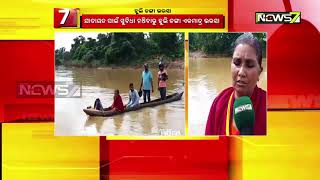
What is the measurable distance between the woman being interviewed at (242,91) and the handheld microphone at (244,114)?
0.02 meters

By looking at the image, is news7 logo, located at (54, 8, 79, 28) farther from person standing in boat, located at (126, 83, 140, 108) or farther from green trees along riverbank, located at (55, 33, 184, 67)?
person standing in boat, located at (126, 83, 140, 108)

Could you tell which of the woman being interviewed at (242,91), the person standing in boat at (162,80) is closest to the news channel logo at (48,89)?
the person standing in boat at (162,80)

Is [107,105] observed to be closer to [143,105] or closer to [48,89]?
[143,105]

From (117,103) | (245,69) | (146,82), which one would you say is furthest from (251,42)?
(117,103)

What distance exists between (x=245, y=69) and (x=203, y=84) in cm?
31

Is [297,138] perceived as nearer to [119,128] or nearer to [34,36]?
[119,128]

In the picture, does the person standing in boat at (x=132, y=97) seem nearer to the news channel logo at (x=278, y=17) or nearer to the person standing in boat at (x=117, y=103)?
the person standing in boat at (x=117, y=103)

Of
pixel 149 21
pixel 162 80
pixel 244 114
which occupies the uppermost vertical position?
pixel 149 21

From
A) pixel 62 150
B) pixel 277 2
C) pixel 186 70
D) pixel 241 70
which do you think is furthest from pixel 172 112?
pixel 277 2

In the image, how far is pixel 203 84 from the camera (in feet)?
9.89

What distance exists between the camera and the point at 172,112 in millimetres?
3002

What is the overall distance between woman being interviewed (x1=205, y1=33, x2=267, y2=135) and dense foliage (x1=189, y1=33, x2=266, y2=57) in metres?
0.04

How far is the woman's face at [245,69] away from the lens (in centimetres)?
304

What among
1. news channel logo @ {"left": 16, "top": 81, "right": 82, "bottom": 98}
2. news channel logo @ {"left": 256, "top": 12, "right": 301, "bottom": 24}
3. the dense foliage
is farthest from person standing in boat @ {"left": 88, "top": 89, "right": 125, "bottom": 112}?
news channel logo @ {"left": 256, "top": 12, "right": 301, "bottom": 24}
